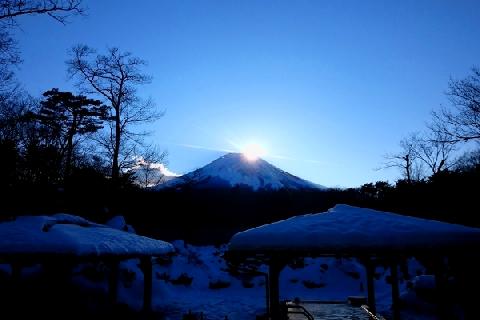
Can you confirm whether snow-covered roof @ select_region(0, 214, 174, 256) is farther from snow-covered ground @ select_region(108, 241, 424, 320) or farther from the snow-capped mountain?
the snow-capped mountain

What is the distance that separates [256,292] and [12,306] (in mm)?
14114

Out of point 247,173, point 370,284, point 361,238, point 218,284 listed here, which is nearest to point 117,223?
point 218,284

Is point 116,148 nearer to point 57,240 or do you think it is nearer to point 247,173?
point 57,240

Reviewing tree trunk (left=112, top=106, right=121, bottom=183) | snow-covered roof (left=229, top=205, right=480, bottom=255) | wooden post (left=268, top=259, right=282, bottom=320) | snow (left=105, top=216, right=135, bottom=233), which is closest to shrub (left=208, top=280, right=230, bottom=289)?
snow (left=105, top=216, right=135, bottom=233)

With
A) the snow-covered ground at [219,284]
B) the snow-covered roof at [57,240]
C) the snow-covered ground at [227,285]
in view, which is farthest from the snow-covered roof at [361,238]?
the snow-covered ground at [227,285]

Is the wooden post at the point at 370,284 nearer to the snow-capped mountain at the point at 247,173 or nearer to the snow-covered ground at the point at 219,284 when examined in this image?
the snow-covered ground at the point at 219,284

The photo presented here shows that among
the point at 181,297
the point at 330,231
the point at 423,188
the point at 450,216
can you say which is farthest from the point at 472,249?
the point at 181,297

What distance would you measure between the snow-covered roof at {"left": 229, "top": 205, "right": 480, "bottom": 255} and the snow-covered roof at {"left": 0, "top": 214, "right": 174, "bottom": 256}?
3.12m

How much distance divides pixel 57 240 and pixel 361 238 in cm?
613

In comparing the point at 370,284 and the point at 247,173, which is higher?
the point at 247,173

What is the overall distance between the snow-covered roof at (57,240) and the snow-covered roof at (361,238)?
312 cm

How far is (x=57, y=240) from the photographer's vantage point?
8750 millimetres

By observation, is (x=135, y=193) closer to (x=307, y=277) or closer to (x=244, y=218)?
(x=244, y=218)

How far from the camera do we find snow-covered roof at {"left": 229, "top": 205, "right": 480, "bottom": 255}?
7.77 metres
